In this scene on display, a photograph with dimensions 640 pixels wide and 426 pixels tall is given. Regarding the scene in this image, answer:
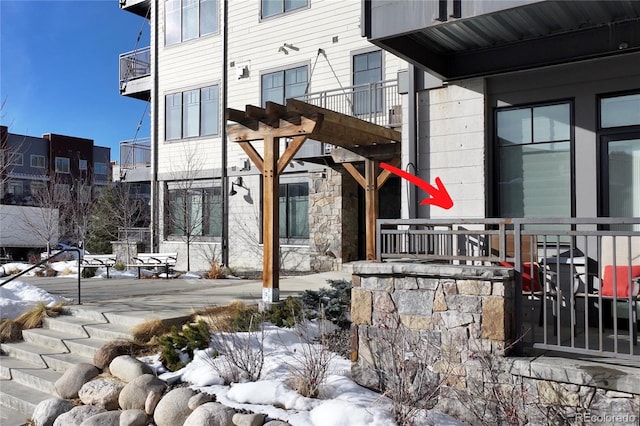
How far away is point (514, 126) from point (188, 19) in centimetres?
1389

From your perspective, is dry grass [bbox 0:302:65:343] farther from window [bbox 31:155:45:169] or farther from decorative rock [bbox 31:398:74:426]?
window [bbox 31:155:45:169]

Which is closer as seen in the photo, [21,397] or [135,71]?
[21,397]

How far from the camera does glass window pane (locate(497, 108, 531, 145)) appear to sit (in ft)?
21.8

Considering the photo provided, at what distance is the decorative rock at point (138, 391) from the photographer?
5402 mm

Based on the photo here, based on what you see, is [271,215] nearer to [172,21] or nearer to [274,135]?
[274,135]

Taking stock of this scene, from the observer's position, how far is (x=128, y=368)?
5.87 metres

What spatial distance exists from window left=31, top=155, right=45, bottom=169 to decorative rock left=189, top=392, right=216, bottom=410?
1594 inches

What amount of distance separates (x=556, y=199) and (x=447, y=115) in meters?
1.70

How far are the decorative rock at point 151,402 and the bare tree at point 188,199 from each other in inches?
468

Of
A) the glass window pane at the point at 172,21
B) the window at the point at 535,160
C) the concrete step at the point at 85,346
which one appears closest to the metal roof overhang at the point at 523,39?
the window at the point at 535,160

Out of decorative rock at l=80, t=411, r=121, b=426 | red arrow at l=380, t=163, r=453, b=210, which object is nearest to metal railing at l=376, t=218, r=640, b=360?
red arrow at l=380, t=163, r=453, b=210

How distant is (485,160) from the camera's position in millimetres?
6750

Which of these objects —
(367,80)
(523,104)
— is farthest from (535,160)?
(367,80)

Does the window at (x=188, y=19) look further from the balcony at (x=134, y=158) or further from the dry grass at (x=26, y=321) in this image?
the dry grass at (x=26, y=321)
